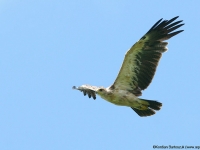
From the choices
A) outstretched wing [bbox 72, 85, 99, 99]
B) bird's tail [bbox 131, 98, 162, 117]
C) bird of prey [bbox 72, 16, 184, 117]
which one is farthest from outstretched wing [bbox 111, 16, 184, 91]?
outstretched wing [bbox 72, 85, 99, 99]

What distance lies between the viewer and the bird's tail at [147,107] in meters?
9.38

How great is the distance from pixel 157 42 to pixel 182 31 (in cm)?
76

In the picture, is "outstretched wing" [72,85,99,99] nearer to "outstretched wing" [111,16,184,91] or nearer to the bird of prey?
the bird of prey

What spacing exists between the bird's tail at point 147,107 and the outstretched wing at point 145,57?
0.38 m

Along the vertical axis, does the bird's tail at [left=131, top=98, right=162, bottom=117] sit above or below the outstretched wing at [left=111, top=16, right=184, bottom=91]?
below

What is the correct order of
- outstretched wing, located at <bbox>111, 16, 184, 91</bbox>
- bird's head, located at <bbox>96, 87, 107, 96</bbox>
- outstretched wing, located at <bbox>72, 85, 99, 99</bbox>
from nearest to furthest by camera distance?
bird's head, located at <bbox>96, 87, 107, 96</bbox>
outstretched wing, located at <bbox>111, 16, 184, 91</bbox>
outstretched wing, located at <bbox>72, 85, 99, 99</bbox>

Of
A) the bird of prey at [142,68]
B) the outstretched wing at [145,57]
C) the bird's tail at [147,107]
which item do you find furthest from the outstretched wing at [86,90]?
the bird's tail at [147,107]

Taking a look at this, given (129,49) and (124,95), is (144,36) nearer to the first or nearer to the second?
(129,49)

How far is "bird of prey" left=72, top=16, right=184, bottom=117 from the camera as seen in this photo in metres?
9.32

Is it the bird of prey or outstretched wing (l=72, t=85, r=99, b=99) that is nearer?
the bird of prey

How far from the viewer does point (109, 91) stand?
914cm

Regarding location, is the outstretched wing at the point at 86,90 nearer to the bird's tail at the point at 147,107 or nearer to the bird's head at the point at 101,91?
the bird's head at the point at 101,91

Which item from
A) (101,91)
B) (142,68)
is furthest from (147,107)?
(101,91)

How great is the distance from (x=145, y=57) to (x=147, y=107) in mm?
1464
